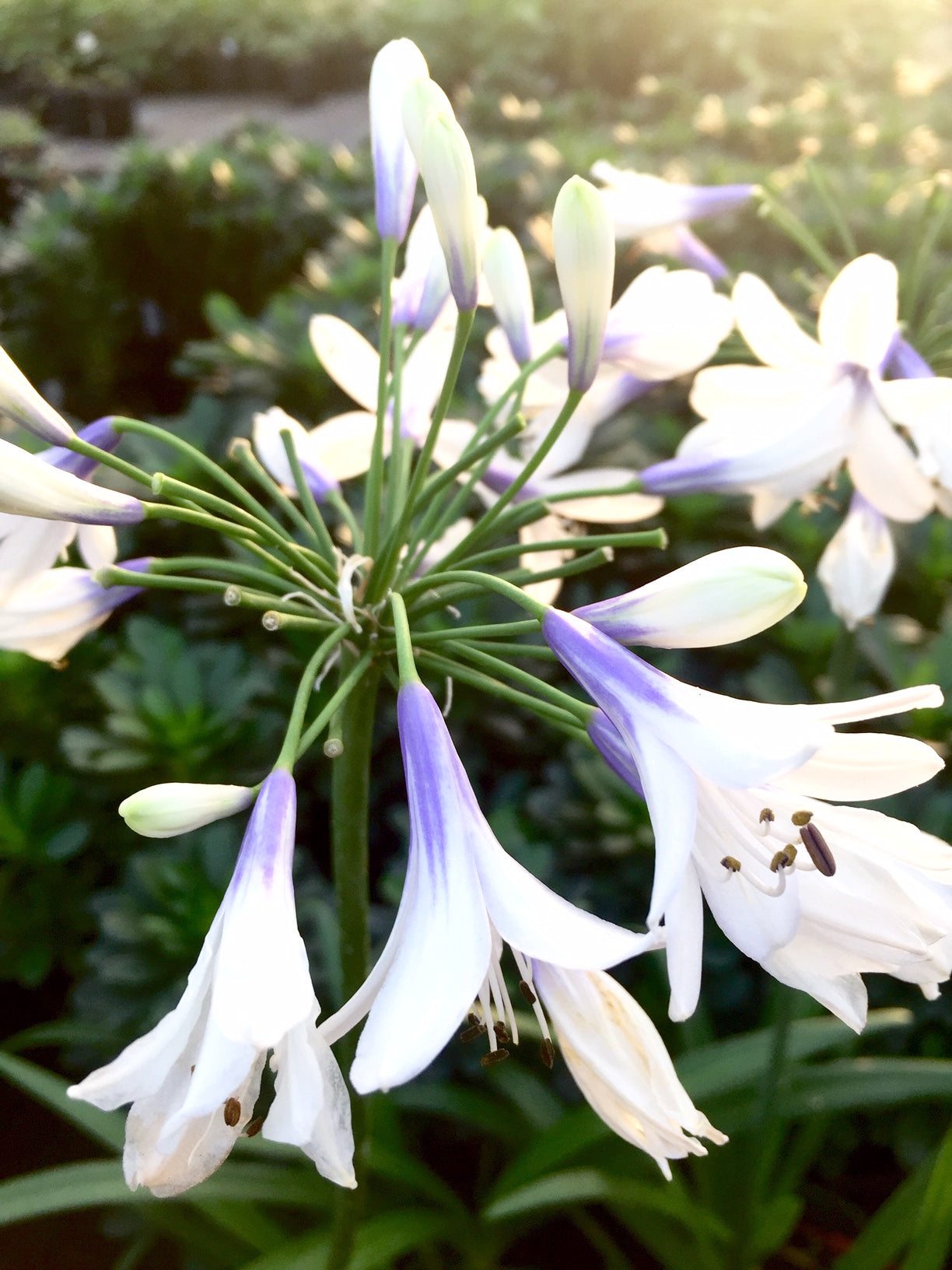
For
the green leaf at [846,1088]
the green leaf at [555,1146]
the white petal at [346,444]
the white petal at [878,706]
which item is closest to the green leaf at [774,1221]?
the green leaf at [846,1088]

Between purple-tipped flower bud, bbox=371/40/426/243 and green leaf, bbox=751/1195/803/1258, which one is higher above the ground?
purple-tipped flower bud, bbox=371/40/426/243

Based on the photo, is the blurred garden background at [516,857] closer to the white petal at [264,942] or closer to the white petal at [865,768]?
the white petal at [865,768]

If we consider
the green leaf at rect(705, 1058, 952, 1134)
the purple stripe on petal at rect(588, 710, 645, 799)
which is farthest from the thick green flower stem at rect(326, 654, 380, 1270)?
the green leaf at rect(705, 1058, 952, 1134)

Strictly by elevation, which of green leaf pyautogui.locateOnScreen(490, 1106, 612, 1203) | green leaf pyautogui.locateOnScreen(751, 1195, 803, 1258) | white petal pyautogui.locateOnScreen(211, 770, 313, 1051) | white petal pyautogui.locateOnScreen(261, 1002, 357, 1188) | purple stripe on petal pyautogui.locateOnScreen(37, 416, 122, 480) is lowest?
green leaf pyautogui.locateOnScreen(751, 1195, 803, 1258)

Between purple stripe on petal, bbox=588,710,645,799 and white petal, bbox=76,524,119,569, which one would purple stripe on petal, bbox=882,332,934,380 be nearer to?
purple stripe on petal, bbox=588,710,645,799

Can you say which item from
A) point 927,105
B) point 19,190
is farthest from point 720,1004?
point 19,190

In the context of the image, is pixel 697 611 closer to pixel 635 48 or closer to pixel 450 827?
pixel 450 827
